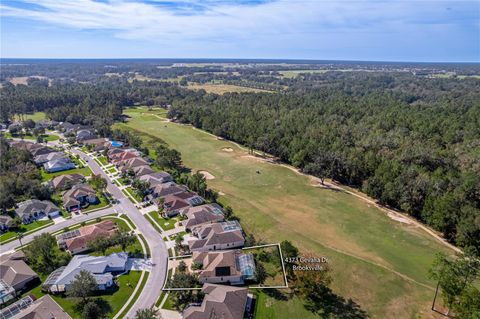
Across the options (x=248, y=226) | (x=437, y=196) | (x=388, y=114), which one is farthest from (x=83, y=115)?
(x=437, y=196)

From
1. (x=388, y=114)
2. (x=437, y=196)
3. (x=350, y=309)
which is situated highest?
(x=388, y=114)

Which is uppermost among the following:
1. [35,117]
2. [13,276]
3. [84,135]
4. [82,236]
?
[35,117]

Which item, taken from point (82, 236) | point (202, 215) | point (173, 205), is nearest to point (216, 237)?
point (202, 215)

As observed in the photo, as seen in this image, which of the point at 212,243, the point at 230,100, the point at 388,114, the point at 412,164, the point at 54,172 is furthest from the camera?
the point at 230,100

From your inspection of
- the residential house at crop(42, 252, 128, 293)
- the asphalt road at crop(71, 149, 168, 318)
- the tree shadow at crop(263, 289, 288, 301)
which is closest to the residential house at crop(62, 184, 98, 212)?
the asphalt road at crop(71, 149, 168, 318)

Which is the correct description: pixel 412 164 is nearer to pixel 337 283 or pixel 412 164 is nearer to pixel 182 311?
pixel 337 283

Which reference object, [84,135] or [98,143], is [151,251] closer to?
[98,143]

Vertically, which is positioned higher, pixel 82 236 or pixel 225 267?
pixel 82 236
